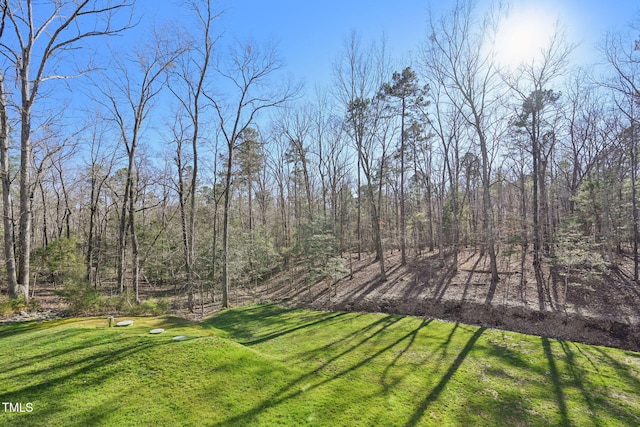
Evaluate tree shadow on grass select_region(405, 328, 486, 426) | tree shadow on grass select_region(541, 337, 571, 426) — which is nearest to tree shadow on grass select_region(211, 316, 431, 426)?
tree shadow on grass select_region(405, 328, 486, 426)

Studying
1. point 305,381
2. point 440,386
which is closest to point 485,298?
point 440,386

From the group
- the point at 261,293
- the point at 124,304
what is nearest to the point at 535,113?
the point at 261,293

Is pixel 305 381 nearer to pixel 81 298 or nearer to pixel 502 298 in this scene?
pixel 81 298

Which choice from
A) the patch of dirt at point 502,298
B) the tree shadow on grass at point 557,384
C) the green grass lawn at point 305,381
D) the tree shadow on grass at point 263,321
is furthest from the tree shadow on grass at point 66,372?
the patch of dirt at point 502,298

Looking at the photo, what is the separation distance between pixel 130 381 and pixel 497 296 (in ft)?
39.3

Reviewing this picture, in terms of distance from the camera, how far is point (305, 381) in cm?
479

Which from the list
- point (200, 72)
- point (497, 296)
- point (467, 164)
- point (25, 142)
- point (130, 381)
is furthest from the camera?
point (467, 164)

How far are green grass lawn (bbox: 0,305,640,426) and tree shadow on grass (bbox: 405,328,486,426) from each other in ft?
0.08

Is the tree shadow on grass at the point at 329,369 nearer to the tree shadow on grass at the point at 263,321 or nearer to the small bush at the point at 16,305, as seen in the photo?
the tree shadow on grass at the point at 263,321

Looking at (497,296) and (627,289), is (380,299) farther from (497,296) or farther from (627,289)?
(627,289)

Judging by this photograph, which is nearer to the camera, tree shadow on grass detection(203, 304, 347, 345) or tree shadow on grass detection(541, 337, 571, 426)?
tree shadow on grass detection(541, 337, 571, 426)

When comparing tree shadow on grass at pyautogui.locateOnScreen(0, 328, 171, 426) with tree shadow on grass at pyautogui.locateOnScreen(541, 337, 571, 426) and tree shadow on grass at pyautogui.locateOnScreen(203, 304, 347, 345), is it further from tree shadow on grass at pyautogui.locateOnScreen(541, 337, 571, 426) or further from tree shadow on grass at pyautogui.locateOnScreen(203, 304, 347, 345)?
tree shadow on grass at pyautogui.locateOnScreen(541, 337, 571, 426)

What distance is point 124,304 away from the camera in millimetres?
10195

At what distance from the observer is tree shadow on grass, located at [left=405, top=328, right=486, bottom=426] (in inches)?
152
